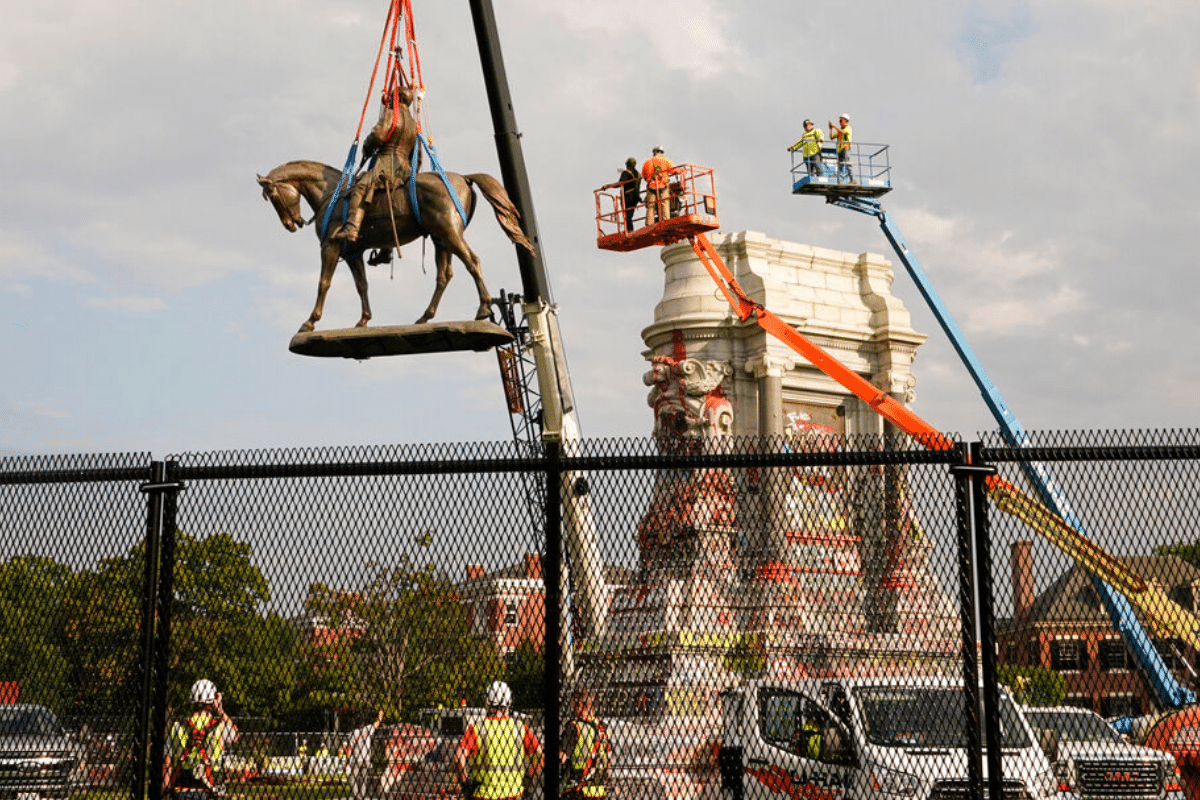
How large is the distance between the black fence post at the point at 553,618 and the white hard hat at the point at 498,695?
0.32 m

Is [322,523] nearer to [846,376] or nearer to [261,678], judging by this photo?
[261,678]

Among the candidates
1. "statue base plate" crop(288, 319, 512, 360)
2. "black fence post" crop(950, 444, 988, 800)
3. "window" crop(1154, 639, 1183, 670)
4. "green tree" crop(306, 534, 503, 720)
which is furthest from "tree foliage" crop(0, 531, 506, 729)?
"statue base plate" crop(288, 319, 512, 360)

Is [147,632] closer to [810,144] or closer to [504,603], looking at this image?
[504,603]

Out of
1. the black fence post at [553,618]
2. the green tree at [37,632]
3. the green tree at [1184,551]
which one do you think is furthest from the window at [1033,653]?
the green tree at [37,632]

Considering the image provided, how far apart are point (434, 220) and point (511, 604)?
801 cm

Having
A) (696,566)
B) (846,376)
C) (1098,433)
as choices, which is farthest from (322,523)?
(846,376)

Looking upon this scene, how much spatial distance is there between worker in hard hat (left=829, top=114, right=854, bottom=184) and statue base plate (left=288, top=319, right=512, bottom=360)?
2383cm

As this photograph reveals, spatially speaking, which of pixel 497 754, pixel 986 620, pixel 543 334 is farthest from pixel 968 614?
pixel 543 334

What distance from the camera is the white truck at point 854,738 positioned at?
902 cm

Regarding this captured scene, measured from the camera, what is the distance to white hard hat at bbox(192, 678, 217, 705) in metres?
8.78

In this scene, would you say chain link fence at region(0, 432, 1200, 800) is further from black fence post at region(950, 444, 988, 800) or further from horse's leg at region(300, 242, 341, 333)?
horse's leg at region(300, 242, 341, 333)

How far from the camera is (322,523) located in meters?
8.55

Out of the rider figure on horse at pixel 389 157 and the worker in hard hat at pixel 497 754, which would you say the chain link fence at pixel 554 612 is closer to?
the worker in hard hat at pixel 497 754

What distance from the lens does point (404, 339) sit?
15391 mm
